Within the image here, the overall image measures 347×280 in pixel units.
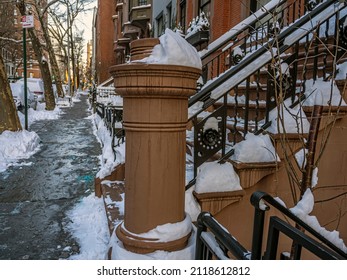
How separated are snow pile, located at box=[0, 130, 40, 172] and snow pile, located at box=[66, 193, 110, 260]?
314 centimetres

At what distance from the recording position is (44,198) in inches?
197

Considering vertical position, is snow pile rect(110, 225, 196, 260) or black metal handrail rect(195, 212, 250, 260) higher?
black metal handrail rect(195, 212, 250, 260)

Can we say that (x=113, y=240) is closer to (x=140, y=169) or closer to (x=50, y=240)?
(x=140, y=169)

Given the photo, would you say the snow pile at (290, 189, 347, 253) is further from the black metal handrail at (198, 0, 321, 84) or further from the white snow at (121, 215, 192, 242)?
the black metal handrail at (198, 0, 321, 84)

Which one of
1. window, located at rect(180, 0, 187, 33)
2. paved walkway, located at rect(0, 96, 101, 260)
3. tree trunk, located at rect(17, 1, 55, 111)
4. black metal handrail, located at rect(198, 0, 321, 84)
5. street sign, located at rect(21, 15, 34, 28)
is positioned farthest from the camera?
tree trunk, located at rect(17, 1, 55, 111)

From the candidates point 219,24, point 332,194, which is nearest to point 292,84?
point 332,194

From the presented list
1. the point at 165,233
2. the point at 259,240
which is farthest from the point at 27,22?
the point at 259,240

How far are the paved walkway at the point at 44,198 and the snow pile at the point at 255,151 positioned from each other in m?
1.88

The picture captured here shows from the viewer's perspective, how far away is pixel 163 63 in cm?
219

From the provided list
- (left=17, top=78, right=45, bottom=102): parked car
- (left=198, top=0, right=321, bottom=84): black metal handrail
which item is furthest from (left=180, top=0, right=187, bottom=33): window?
(left=17, top=78, right=45, bottom=102): parked car

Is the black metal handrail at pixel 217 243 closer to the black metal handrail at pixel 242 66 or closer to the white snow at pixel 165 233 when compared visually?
the white snow at pixel 165 233

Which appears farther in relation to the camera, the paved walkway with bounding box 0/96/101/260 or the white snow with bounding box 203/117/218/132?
the paved walkway with bounding box 0/96/101/260

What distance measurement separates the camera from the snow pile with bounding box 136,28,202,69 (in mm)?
2223

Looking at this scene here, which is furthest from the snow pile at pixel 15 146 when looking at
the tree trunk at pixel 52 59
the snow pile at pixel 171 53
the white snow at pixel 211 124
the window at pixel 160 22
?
the tree trunk at pixel 52 59
